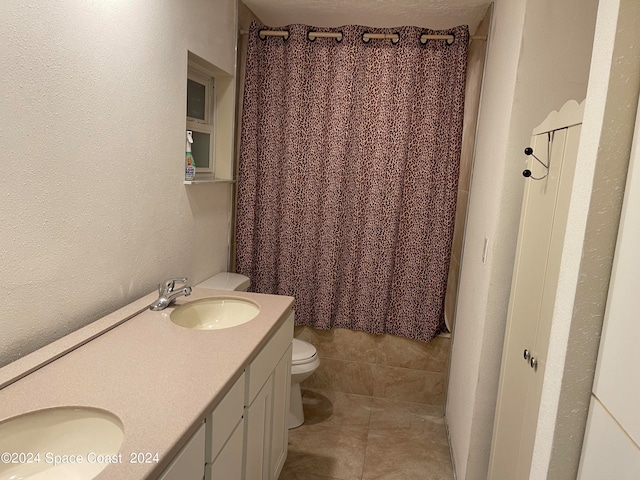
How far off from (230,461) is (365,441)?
1.41 meters

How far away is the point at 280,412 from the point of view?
1.99m

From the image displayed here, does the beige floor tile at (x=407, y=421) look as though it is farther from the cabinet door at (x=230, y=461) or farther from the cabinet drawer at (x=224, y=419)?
the cabinet drawer at (x=224, y=419)

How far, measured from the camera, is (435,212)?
277cm

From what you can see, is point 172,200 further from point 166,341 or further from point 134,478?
point 134,478

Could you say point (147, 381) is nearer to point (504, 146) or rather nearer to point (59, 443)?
point (59, 443)

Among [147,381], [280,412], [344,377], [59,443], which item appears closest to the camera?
[59,443]

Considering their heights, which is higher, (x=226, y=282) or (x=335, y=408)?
(x=226, y=282)

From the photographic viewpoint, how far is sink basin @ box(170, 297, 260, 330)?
6.44 ft

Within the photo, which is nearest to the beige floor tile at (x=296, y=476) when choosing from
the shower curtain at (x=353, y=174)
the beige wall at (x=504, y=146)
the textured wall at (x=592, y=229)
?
the beige wall at (x=504, y=146)

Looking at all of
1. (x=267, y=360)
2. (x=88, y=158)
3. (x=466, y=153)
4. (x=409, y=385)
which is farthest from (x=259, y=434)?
(x=466, y=153)

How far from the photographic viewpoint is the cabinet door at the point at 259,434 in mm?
1562

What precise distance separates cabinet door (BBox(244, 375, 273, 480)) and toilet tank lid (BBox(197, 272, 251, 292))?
822 mm

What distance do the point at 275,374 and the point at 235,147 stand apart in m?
1.59

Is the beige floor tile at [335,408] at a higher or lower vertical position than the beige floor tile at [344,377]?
lower
